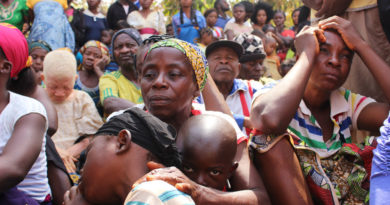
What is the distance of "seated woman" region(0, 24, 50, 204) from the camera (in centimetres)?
220

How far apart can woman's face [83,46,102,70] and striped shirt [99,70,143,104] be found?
1185 mm

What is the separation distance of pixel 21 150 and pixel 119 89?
2479 mm

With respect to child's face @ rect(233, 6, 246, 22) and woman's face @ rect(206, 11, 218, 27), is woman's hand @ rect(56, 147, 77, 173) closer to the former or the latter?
woman's face @ rect(206, 11, 218, 27)

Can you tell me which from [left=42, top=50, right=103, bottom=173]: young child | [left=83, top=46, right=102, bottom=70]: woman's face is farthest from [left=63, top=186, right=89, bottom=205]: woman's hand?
[left=83, top=46, right=102, bottom=70]: woman's face

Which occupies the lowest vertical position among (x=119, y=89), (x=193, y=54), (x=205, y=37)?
(x=119, y=89)

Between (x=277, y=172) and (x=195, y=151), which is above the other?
(x=195, y=151)

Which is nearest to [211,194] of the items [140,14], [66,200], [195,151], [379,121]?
[195,151]

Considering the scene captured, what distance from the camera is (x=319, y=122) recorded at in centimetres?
272

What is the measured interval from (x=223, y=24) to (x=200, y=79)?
8066mm

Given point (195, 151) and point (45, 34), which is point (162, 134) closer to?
point (195, 151)

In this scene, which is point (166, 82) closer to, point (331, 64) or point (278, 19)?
point (331, 64)

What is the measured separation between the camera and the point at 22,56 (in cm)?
264

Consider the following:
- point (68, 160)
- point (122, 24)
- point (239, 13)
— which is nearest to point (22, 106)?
point (68, 160)

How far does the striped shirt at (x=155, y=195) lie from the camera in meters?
1.30
